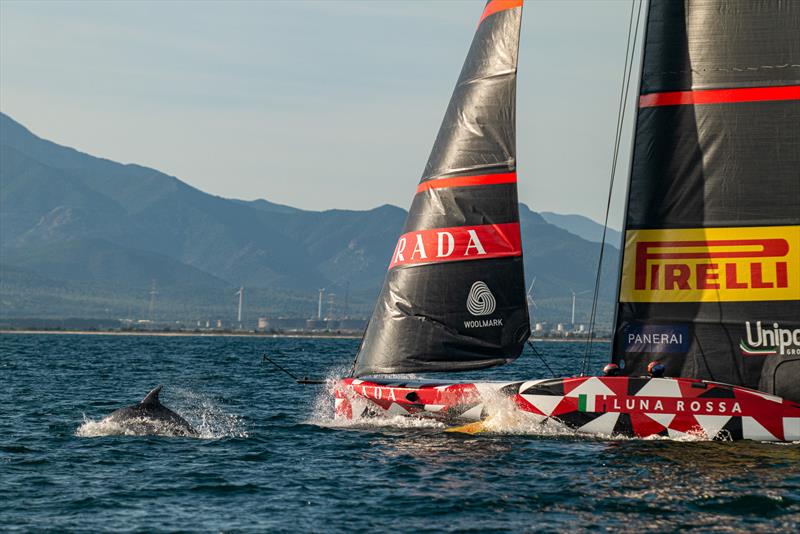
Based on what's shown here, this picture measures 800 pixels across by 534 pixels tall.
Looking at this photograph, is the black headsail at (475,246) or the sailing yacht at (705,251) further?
the black headsail at (475,246)

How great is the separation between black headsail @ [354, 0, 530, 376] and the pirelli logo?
318cm

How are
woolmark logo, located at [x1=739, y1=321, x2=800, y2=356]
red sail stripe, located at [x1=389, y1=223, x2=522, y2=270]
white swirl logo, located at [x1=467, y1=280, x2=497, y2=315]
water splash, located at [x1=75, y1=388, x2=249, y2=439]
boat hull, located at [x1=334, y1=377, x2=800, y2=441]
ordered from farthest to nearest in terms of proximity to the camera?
red sail stripe, located at [x1=389, y1=223, x2=522, y2=270] → white swirl logo, located at [x1=467, y1=280, x2=497, y2=315] → water splash, located at [x1=75, y1=388, x2=249, y2=439] → woolmark logo, located at [x1=739, y1=321, x2=800, y2=356] → boat hull, located at [x1=334, y1=377, x2=800, y2=441]

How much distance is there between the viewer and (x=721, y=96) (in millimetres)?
26609

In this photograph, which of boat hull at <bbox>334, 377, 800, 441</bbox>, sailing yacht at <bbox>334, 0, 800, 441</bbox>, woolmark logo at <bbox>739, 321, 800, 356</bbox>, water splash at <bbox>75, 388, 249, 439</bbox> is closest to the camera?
boat hull at <bbox>334, 377, 800, 441</bbox>

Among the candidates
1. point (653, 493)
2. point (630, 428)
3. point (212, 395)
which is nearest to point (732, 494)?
point (653, 493)

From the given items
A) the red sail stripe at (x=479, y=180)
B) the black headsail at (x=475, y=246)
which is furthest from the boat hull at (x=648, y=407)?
the red sail stripe at (x=479, y=180)

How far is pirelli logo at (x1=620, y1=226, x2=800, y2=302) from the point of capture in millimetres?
26516

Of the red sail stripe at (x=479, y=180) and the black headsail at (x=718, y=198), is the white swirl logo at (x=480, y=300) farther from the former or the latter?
the black headsail at (x=718, y=198)

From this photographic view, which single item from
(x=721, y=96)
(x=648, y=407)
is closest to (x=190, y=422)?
(x=648, y=407)

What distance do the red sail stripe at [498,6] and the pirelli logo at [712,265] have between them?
21.9ft

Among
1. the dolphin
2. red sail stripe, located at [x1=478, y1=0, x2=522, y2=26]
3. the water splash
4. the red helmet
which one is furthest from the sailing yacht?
the dolphin

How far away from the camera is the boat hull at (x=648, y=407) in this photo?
25594 mm

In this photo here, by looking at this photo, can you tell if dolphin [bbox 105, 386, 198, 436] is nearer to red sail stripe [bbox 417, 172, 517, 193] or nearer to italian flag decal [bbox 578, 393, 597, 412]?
red sail stripe [bbox 417, 172, 517, 193]

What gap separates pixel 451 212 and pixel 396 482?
359 inches
